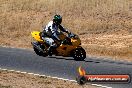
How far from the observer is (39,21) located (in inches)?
1452

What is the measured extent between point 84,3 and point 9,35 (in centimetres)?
738

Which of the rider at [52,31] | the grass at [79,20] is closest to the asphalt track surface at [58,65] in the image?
the rider at [52,31]

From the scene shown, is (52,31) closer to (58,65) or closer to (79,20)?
(58,65)

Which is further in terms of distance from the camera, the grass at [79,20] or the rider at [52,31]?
the grass at [79,20]

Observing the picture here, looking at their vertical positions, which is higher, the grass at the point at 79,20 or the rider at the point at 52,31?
the rider at the point at 52,31

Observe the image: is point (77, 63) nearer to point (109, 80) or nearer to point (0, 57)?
point (0, 57)

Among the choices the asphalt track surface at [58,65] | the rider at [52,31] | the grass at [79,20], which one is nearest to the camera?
the asphalt track surface at [58,65]

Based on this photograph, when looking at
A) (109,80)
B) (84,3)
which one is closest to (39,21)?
(84,3)

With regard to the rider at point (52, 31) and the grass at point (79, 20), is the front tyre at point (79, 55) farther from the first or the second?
the grass at point (79, 20)

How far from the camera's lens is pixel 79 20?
35.6 meters

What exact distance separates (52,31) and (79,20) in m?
12.6

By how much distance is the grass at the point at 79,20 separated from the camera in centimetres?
3107

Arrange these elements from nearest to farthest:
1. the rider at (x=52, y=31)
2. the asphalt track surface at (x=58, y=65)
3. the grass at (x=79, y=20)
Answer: the asphalt track surface at (x=58, y=65) → the rider at (x=52, y=31) → the grass at (x=79, y=20)

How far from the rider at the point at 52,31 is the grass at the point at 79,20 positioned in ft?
17.0
